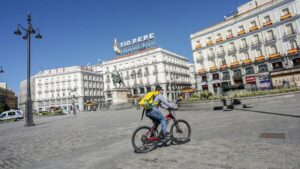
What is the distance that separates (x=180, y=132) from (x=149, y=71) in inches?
2314

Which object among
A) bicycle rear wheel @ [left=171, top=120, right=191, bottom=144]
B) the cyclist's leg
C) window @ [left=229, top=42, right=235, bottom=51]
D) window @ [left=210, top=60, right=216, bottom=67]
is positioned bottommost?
bicycle rear wheel @ [left=171, top=120, right=191, bottom=144]

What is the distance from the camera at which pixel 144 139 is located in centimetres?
476

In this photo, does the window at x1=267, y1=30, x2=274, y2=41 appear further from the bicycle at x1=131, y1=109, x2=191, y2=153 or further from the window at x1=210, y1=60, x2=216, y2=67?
the bicycle at x1=131, y1=109, x2=191, y2=153

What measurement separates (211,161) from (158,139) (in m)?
1.61

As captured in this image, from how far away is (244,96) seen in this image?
48.3 feet

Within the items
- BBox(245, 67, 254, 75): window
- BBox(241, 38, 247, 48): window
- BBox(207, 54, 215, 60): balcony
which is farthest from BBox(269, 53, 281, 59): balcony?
BBox(207, 54, 215, 60): balcony

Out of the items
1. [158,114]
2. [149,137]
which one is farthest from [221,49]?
[149,137]

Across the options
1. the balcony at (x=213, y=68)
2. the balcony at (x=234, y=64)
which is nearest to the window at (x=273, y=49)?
the balcony at (x=234, y=64)

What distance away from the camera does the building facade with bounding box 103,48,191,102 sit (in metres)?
61.6

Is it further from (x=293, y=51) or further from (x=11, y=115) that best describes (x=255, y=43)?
(x=11, y=115)

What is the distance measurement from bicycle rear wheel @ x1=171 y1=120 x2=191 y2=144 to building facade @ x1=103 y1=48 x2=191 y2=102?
175 feet

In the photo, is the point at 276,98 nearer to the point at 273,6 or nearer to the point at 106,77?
the point at 273,6

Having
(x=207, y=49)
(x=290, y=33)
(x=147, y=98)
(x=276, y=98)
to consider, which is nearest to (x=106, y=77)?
(x=207, y=49)

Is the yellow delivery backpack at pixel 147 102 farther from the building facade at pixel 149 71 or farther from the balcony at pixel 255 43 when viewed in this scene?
the building facade at pixel 149 71
